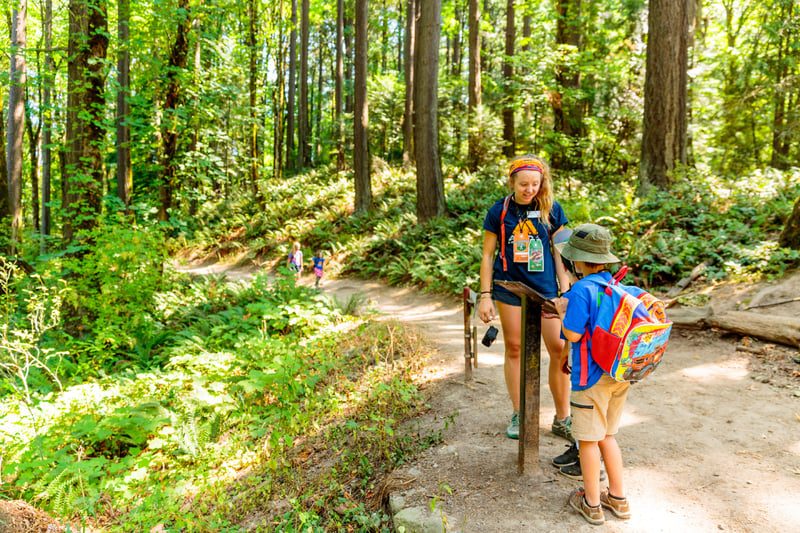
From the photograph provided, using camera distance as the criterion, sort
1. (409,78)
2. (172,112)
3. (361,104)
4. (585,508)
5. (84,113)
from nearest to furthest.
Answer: (585,508), (84,113), (172,112), (361,104), (409,78)

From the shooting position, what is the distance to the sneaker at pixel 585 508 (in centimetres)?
271

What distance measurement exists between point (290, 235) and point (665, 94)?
13.4 m

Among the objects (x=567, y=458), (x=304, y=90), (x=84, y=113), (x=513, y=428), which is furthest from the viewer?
(x=304, y=90)

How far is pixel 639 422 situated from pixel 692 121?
17.8 metres

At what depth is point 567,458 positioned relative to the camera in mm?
3311

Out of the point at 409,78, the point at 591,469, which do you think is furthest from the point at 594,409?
the point at 409,78

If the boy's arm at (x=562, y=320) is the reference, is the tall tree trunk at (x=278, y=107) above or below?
above

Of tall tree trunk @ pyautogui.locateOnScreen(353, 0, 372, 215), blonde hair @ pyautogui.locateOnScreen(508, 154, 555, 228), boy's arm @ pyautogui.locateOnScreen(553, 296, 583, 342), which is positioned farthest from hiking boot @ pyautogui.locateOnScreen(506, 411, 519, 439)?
tall tree trunk @ pyautogui.locateOnScreen(353, 0, 372, 215)

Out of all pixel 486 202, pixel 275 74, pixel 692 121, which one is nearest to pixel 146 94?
pixel 486 202

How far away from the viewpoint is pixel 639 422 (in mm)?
4316

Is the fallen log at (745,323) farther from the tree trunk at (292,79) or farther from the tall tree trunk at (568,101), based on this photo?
the tree trunk at (292,79)

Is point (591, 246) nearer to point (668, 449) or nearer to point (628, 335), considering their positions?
point (628, 335)

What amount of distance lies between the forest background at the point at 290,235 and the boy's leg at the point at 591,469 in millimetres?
1485

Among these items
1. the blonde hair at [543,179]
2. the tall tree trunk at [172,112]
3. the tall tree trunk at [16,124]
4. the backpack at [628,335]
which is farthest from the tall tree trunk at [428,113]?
the tall tree trunk at [16,124]
